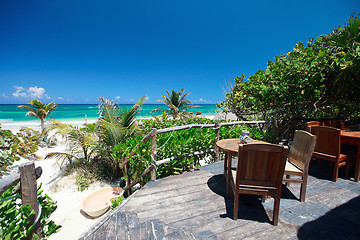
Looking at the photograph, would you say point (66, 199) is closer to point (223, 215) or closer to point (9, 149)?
point (9, 149)

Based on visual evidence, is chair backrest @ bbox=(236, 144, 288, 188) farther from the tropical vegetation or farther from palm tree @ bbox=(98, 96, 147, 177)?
palm tree @ bbox=(98, 96, 147, 177)

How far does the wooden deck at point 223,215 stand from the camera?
1910mm

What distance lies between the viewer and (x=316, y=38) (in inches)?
171

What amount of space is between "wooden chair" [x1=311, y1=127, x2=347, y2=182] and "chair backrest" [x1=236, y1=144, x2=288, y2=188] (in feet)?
6.15

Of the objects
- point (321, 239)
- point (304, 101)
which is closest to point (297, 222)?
point (321, 239)

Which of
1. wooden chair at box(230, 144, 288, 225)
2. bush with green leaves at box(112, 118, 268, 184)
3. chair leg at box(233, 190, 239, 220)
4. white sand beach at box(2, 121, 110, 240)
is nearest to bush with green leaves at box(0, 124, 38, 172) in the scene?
white sand beach at box(2, 121, 110, 240)

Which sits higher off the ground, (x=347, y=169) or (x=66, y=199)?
(x=347, y=169)

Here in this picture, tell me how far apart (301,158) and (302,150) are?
0.40ft

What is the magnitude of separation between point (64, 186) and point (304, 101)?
8.19 m

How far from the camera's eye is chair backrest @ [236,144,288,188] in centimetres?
185

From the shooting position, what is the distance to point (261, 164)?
1927 millimetres

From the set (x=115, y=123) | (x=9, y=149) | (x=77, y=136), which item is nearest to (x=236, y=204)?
(x=115, y=123)

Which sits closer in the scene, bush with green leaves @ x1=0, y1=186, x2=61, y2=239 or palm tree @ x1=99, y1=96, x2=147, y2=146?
bush with green leaves @ x1=0, y1=186, x2=61, y2=239

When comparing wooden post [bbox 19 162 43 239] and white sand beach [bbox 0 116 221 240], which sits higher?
wooden post [bbox 19 162 43 239]
